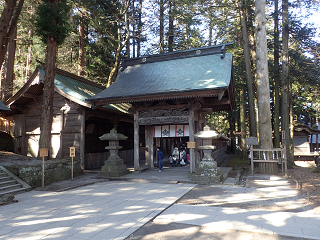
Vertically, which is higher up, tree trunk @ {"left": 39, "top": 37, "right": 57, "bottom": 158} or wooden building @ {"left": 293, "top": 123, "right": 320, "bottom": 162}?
tree trunk @ {"left": 39, "top": 37, "right": 57, "bottom": 158}

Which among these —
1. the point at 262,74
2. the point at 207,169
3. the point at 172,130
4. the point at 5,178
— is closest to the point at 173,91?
the point at 172,130

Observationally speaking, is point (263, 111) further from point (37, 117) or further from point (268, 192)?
point (37, 117)

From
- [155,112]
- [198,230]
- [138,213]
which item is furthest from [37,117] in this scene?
[198,230]

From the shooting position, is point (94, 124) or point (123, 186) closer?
point (123, 186)

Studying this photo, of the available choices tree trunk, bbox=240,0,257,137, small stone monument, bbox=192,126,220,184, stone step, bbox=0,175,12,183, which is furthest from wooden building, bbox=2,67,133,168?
tree trunk, bbox=240,0,257,137

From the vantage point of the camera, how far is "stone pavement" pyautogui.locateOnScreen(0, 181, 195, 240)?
4.21 m

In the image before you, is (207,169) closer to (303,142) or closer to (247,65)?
(247,65)

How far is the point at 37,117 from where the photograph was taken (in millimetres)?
13664

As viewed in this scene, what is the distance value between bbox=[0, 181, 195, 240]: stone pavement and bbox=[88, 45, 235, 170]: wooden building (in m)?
3.80

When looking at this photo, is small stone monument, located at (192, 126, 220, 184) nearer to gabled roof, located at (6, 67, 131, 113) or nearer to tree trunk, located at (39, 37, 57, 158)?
gabled roof, located at (6, 67, 131, 113)

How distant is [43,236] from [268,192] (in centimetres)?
689

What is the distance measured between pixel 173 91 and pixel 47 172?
6.19 m

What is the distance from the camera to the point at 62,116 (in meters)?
13.0

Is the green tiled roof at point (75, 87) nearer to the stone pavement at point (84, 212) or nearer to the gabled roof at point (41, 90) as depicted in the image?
the gabled roof at point (41, 90)
